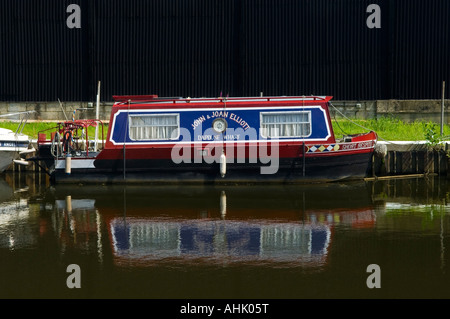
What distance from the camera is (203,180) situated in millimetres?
20250

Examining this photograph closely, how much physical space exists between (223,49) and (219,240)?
15121mm

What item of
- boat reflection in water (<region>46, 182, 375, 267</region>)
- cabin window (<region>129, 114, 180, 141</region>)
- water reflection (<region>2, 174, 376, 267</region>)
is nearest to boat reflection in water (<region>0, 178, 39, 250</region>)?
water reflection (<region>2, 174, 376, 267</region>)

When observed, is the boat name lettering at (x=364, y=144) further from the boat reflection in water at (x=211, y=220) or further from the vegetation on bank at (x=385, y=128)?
the vegetation on bank at (x=385, y=128)

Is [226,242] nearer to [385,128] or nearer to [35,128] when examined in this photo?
[385,128]

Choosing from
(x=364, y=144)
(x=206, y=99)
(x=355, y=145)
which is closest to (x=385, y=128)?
(x=364, y=144)

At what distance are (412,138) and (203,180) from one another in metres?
8.60

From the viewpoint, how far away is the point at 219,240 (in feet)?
42.5

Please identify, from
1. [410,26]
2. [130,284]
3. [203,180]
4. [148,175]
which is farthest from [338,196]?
[410,26]

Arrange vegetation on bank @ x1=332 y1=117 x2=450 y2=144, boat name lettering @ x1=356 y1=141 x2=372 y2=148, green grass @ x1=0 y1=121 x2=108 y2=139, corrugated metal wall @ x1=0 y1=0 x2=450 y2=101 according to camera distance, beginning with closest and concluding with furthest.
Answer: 1. boat name lettering @ x1=356 y1=141 x2=372 y2=148
2. vegetation on bank @ x1=332 y1=117 x2=450 y2=144
3. green grass @ x1=0 y1=121 x2=108 y2=139
4. corrugated metal wall @ x1=0 y1=0 x2=450 y2=101

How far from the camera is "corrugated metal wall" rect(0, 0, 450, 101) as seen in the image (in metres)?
26.0

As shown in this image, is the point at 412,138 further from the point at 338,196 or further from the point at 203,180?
the point at 203,180

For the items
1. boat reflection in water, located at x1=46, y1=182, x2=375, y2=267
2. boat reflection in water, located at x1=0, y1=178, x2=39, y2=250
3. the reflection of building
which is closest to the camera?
the reflection of building

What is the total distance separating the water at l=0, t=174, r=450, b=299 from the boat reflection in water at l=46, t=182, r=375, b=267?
0.03m

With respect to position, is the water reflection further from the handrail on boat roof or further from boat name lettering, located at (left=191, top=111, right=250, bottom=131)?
the handrail on boat roof
